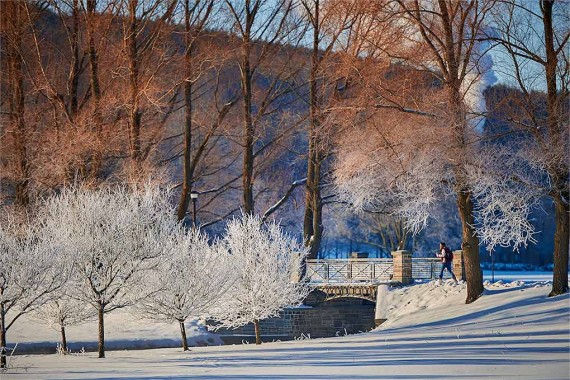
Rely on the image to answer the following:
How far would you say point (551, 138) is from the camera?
19641 mm

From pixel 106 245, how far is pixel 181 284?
2667 millimetres

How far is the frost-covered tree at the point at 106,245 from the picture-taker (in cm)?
2130

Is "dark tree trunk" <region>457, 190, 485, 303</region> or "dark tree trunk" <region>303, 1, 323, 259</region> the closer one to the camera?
"dark tree trunk" <region>457, 190, 485, 303</region>

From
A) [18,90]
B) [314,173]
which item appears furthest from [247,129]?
[18,90]

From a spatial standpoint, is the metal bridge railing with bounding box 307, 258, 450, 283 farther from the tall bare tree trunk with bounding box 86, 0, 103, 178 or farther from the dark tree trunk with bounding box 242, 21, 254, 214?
the tall bare tree trunk with bounding box 86, 0, 103, 178

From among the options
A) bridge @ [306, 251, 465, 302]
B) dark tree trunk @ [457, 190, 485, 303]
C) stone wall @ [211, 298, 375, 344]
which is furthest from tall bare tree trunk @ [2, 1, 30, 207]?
dark tree trunk @ [457, 190, 485, 303]

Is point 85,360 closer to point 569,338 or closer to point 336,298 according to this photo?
point 569,338

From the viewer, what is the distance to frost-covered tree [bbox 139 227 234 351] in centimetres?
2284

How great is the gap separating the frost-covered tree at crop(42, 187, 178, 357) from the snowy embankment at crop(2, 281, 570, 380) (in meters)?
2.68

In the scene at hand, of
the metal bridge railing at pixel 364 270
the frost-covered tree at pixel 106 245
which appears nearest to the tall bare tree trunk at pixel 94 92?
the frost-covered tree at pixel 106 245

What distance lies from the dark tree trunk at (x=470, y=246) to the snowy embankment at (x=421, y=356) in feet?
2.97

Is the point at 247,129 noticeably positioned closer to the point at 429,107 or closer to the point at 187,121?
the point at 187,121

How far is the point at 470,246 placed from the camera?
23297mm

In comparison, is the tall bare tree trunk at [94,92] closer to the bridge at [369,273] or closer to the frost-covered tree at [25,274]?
the frost-covered tree at [25,274]
